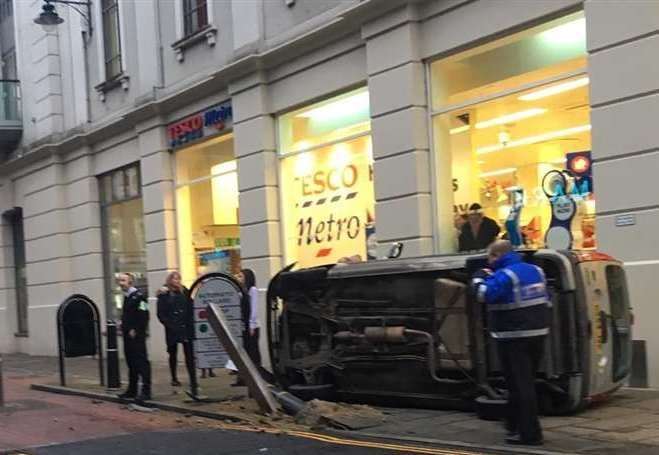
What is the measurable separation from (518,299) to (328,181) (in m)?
7.92

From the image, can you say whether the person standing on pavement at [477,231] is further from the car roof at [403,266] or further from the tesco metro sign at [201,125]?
the tesco metro sign at [201,125]

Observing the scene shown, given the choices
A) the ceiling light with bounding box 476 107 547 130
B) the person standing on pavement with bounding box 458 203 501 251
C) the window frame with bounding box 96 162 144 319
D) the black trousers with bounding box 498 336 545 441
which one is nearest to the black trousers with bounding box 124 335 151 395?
the person standing on pavement with bounding box 458 203 501 251

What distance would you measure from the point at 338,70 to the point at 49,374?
8.62 m

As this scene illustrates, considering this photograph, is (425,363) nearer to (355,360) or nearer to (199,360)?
(355,360)

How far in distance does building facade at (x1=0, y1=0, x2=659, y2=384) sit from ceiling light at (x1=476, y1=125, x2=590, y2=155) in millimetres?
22

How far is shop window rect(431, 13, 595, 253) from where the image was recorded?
1090 cm

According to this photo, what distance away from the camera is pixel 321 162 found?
15.0m

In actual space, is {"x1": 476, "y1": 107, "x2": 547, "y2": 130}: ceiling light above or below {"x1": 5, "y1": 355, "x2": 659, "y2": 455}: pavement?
above

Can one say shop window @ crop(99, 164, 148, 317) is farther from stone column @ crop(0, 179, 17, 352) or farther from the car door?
the car door

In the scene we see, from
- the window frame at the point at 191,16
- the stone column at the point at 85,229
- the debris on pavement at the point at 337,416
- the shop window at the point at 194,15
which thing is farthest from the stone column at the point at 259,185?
the stone column at the point at 85,229

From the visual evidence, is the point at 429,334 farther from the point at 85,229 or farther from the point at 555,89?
the point at 85,229

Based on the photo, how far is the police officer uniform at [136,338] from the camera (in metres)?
11.7

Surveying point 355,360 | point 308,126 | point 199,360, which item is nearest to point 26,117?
point 308,126

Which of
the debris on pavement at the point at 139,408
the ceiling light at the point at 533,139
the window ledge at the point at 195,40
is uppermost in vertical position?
the window ledge at the point at 195,40
